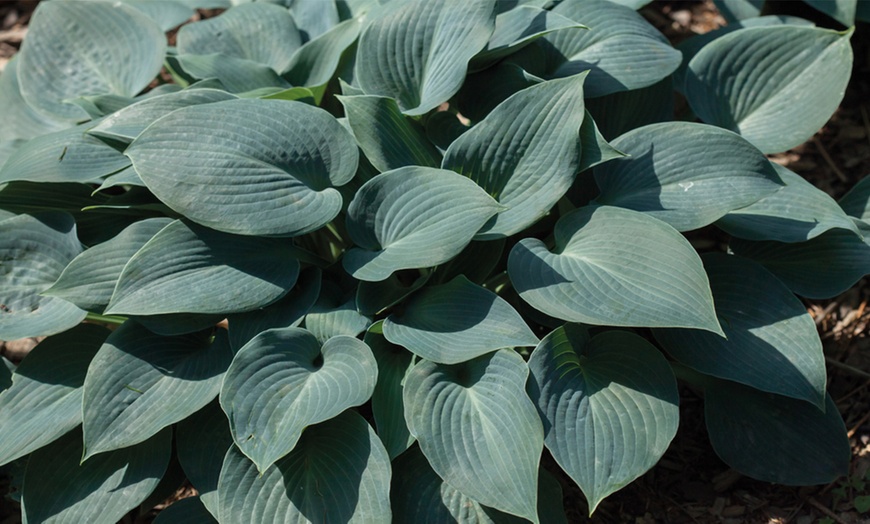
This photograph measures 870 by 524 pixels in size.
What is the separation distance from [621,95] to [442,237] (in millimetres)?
1062

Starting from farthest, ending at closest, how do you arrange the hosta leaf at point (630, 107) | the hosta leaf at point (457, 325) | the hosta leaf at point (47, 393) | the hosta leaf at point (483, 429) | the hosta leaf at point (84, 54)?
the hosta leaf at point (84, 54), the hosta leaf at point (630, 107), the hosta leaf at point (47, 393), the hosta leaf at point (457, 325), the hosta leaf at point (483, 429)

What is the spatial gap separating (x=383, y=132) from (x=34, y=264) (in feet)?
4.02

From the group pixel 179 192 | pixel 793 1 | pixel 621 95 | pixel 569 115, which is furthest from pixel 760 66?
pixel 179 192

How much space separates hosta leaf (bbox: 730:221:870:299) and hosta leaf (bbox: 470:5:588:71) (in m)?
0.98

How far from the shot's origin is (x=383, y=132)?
100 inches

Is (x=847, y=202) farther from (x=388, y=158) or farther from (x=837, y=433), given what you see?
(x=388, y=158)

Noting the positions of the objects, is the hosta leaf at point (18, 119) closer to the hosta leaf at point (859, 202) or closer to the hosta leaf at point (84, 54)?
the hosta leaf at point (84, 54)

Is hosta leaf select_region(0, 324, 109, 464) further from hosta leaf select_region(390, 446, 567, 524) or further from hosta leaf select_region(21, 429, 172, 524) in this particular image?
hosta leaf select_region(390, 446, 567, 524)

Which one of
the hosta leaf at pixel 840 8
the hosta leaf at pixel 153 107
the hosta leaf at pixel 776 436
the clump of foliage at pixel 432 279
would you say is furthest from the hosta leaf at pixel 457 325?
the hosta leaf at pixel 840 8

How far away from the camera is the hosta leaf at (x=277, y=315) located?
243cm

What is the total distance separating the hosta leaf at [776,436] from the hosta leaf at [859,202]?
67cm

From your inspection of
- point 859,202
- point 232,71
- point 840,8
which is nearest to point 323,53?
point 232,71

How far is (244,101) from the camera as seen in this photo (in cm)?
239

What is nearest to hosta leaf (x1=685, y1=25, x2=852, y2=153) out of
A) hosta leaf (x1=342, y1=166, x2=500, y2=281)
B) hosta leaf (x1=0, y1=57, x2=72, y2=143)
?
hosta leaf (x1=342, y1=166, x2=500, y2=281)
